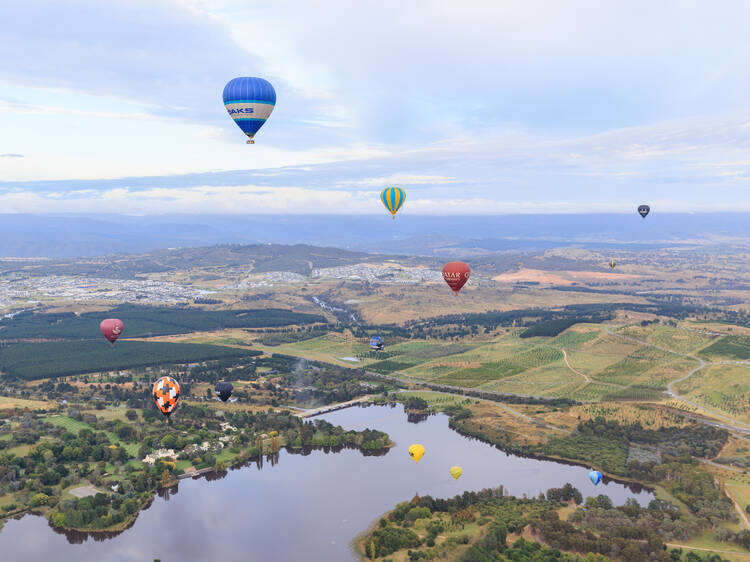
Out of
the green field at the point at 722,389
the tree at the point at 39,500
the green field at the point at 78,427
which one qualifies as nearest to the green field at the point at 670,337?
the green field at the point at 722,389

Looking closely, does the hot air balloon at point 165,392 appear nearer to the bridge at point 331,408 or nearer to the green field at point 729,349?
the bridge at point 331,408

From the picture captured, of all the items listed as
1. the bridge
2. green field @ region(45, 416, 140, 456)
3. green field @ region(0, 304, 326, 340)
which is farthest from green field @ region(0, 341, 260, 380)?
the bridge

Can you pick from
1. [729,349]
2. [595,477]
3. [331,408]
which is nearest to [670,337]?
[729,349]

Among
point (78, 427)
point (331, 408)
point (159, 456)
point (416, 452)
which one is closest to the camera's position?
point (416, 452)

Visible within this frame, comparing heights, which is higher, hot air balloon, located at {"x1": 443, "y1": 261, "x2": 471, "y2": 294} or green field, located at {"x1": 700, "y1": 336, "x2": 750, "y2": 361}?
hot air balloon, located at {"x1": 443, "y1": 261, "x2": 471, "y2": 294}

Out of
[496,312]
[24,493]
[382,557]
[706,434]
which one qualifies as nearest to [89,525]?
[24,493]

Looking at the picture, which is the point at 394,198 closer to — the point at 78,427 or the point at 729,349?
the point at 78,427

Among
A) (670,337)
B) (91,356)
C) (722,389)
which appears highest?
(670,337)

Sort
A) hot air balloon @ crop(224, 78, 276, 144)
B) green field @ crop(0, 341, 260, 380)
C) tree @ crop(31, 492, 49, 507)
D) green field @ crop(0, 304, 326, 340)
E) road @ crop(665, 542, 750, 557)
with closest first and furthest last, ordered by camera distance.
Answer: road @ crop(665, 542, 750, 557) < hot air balloon @ crop(224, 78, 276, 144) < tree @ crop(31, 492, 49, 507) < green field @ crop(0, 341, 260, 380) < green field @ crop(0, 304, 326, 340)

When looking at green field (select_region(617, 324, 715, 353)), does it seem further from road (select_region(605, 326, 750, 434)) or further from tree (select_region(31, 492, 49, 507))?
tree (select_region(31, 492, 49, 507))

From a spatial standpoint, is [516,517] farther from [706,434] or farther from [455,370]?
[455,370]
